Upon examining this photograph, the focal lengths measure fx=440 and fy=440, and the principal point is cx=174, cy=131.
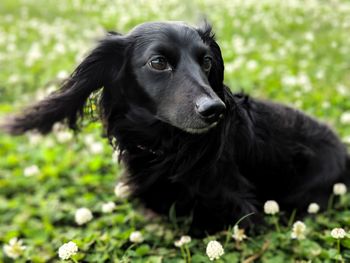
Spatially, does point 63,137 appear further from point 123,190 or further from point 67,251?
point 67,251

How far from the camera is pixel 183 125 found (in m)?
2.61

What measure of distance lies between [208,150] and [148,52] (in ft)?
2.48

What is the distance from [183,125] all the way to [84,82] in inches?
33.1

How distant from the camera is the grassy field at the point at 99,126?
2.98m

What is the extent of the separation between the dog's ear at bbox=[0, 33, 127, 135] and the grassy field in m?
0.14

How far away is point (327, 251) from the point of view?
2.79 m

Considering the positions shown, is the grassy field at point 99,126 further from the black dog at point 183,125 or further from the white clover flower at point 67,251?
the white clover flower at point 67,251

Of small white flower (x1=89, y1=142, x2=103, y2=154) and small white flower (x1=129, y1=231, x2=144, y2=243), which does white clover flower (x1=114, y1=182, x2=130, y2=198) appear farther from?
small white flower (x1=89, y1=142, x2=103, y2=154)

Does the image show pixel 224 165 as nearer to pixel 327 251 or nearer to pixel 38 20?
pixel 327 251

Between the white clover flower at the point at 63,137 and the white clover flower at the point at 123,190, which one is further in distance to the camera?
the white clover flower at the point at 63,137

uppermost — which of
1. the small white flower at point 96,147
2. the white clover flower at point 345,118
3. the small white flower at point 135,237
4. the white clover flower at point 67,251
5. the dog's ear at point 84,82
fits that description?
the dog's ear at point 84,82

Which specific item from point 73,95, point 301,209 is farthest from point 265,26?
point 73,95

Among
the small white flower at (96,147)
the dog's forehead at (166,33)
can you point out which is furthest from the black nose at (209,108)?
the small white flower at (96,147)

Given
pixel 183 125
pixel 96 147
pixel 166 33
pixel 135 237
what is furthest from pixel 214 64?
pixel 96 147
